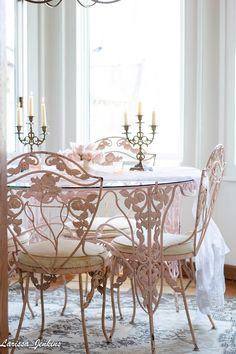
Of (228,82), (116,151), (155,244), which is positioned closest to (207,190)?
(155,244)

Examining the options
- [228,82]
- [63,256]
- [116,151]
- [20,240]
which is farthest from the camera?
[228,82]

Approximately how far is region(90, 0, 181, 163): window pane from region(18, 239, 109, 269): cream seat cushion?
2.03 metres

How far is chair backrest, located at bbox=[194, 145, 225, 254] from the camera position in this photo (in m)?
2.59

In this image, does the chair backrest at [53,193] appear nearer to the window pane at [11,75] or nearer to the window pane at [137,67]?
the window pane at [11,75]

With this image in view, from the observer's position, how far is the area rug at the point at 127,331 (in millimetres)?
2582

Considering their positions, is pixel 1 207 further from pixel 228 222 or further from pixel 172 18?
pixel 172 18

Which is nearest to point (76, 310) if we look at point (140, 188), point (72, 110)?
point (140, 188)

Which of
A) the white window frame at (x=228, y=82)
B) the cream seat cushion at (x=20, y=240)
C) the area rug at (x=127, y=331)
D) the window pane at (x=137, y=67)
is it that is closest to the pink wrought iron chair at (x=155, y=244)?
the area rug at (x=127, y=331)

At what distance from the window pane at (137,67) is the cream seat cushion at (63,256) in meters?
2.03

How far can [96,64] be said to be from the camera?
4.54 meters

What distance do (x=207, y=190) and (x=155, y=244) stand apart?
0.39 meters

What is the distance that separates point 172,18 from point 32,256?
2.62 m

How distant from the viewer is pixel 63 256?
2.36 m

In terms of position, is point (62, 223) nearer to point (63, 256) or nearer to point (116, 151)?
point (63, 256)
